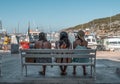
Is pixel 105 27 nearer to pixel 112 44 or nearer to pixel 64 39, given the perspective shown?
pixel 112 44

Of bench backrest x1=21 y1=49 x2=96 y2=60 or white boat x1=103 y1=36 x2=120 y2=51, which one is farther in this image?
white boat x1=103 y1=36 x2=120 y2=51

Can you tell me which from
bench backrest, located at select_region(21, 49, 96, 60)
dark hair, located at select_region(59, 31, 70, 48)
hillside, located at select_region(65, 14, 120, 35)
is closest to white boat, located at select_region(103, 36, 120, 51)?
dark hair, located at select_region(59, 31, 70, 48)

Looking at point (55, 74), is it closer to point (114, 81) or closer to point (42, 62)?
point (42, 62)

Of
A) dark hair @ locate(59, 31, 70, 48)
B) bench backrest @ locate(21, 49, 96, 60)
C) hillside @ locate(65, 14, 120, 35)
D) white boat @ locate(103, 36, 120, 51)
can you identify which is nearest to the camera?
bench backrest @ locate(21, 49, 96, 60)

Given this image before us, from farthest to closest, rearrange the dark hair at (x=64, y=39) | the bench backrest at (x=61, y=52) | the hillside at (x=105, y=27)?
the hillside at (x=105, y=27)
the dark hair at (x=64, y=39)
the bench backrest at (x=61, y=52)

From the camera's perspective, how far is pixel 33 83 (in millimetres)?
11195

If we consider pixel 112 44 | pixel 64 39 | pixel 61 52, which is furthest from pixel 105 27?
pixel 61 52

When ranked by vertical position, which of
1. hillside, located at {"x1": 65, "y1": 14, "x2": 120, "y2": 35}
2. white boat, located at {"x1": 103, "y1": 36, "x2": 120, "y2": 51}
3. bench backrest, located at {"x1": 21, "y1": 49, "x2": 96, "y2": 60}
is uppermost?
hillside, located at {"x1": 65, "y1": 14, "x2": 120, "y2": 35}

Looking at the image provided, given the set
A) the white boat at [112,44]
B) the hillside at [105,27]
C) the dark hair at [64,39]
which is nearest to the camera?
the dark hair at [64,39]

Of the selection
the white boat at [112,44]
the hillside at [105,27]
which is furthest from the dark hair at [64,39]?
the hillside at [105,27]

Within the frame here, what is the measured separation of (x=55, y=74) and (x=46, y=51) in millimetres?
1283

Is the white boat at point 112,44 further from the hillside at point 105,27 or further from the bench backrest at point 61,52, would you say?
the hillside at point 105,27

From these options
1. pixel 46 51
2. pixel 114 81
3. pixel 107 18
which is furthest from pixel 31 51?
pixel 107 18

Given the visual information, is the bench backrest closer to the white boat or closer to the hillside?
the white boat
